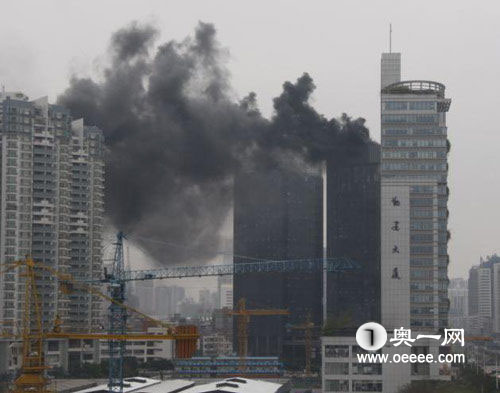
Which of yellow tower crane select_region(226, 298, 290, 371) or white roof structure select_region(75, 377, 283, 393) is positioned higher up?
yellow tower crane select_region(226, 298, 290, 371)

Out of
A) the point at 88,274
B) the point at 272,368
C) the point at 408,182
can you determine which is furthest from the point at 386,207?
the point at 88,274

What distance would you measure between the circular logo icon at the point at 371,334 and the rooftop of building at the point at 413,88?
53.2 feet

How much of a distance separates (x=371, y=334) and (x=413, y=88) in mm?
17361

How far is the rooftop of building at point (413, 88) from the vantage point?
249 feet

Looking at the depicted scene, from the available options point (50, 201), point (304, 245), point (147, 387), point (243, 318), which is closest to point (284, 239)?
point (304, 245)

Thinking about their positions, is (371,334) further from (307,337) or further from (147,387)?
(307,337)

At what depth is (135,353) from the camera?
121 metres

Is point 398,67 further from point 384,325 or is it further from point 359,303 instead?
point 359,303

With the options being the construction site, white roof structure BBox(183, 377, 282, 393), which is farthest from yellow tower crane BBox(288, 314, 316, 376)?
white roof structure BBox(183, 377, 282, 393)

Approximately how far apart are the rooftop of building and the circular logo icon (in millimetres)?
16204

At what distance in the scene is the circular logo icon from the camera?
225 feet

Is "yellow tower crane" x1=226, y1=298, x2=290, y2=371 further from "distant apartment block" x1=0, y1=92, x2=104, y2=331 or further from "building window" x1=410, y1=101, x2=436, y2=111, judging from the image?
"building window" x1=410, y1=101, x2=436, y2=111

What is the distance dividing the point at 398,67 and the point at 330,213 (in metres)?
55.3

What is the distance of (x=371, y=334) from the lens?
6969 centimetres
